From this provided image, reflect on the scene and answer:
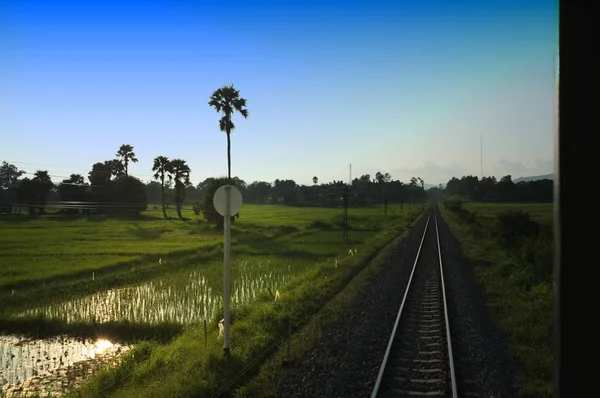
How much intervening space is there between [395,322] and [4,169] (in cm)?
12696

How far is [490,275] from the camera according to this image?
55.3 ft

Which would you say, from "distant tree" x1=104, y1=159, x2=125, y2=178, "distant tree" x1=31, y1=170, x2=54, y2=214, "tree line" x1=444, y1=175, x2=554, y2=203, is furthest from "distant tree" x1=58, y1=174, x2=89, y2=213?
"tree line" x1=444, y1=175, x2=554, y2=203

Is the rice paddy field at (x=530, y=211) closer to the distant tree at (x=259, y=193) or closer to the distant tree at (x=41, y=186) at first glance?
the distant tree at (x=41, y=186)

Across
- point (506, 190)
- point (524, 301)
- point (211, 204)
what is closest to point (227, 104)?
point (211, 204)

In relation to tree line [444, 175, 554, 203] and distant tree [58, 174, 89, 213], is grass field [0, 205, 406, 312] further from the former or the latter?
tree line [444, 175, 554, 203]

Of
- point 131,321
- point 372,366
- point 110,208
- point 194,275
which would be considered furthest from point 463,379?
point 110,208

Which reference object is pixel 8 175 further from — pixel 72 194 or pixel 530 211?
pixel 530 211

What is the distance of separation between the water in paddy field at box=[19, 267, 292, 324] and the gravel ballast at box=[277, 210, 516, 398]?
197 inches

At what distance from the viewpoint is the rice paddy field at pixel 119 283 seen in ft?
41.0

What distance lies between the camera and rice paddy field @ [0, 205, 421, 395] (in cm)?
1251

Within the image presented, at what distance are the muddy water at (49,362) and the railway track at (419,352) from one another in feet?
21.7

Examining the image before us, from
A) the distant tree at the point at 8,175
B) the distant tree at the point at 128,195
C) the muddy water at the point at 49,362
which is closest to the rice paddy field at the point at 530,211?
the muddy water at the point at 49,362
